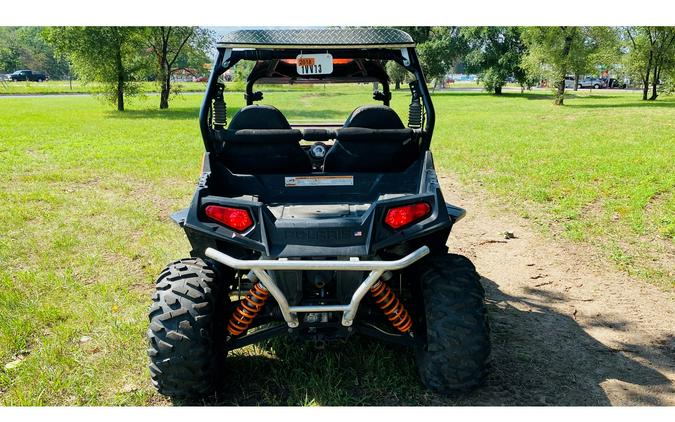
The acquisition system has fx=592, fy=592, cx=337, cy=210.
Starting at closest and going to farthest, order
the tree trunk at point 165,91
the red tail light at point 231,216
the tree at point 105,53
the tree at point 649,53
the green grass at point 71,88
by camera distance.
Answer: the red tail light at point 231,216
the tree at point 105,53
the green grass at point 71,88
the tree trunk at point 165,91
the tree at point 649,53

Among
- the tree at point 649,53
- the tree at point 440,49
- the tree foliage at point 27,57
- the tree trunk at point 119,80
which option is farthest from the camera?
the tree foliage at point 27,57

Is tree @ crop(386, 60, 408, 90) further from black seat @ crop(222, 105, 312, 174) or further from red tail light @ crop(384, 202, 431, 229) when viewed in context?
red tail light @ crop(384, 202, 431, 229)

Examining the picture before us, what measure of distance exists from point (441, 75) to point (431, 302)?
50.7 meters

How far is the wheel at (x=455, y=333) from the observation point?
10.3 ft

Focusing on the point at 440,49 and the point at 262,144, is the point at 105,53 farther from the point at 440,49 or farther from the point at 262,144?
the point at 440,49

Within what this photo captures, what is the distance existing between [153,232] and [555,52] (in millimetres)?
28732

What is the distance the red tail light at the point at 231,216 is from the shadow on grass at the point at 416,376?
949mm

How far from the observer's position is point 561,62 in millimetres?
30438

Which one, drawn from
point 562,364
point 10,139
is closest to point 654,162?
point 562,364

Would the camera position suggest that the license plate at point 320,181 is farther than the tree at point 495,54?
No

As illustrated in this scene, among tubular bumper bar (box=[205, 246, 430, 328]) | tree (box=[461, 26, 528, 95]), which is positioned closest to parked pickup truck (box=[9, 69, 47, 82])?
tree (box=[461, 26, 528, 95])

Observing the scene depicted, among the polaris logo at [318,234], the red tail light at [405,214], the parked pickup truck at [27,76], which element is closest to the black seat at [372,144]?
the red tail light at [405,214]

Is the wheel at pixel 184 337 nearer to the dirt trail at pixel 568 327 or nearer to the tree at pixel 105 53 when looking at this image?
the dirt trail at pixel 568 327

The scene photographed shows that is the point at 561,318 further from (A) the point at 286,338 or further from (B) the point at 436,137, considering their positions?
(B) the point at 436,137
